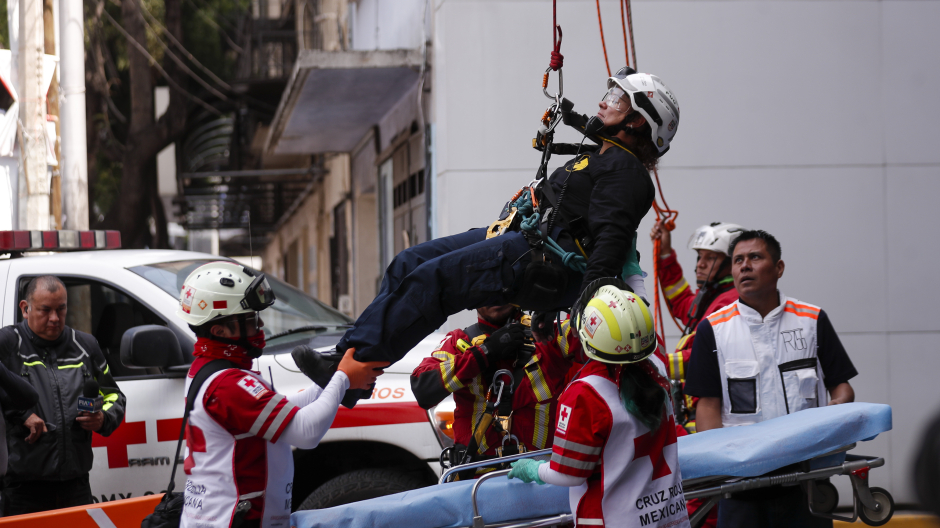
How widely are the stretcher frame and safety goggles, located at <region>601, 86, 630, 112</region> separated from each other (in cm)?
148

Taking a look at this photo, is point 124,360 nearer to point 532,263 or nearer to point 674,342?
point 532,263

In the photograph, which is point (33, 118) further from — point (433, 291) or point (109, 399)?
point (433, 291)

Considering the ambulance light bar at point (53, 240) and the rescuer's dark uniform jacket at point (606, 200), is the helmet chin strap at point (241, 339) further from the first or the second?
the ambulance light bar at point (53, 240)

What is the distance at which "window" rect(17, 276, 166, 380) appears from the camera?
5438 mm

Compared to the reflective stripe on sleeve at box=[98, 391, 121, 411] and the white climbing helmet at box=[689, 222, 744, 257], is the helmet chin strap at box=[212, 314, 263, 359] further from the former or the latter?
the white climbing helmet at box=[689, 222, 744, 257]

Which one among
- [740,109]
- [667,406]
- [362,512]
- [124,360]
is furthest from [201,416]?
[740,109]

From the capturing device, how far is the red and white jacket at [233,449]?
334 cm

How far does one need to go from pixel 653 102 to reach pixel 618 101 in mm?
153

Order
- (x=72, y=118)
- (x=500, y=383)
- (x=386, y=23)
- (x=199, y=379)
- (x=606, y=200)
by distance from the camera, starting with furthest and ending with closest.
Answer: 1. (x=386, y=23)
2. (x=72, y=118)
3. (x=500, y=383)
4. (x=606, y=200)
5. (x=199, y=379)

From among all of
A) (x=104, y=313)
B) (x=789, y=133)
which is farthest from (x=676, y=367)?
(x=104, y=313)

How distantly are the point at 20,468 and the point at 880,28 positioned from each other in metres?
7.00

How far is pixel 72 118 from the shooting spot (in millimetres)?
9164

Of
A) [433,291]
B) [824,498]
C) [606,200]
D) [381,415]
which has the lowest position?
[824,498]

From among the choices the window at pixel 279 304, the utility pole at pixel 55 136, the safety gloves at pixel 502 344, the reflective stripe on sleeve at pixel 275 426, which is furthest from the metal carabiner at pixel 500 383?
the utility pole at pixel 55 136
